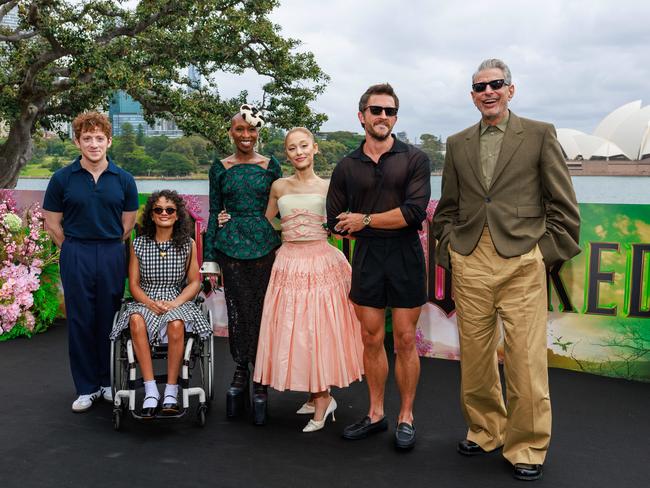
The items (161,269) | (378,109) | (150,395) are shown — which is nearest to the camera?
(378,109)

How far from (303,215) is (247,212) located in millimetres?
347

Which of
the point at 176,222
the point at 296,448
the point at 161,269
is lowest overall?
the point at 296,448

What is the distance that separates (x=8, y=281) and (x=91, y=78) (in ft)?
21.7

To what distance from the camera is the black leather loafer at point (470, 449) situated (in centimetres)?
315

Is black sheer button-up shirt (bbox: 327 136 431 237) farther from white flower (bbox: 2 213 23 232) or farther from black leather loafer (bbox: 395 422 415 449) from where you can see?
white flower (bbox: 2 213 23 232)

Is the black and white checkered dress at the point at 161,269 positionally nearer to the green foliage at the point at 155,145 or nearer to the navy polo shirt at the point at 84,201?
the navy polo shirt at the point at 84,201

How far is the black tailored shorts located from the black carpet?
2.43ft

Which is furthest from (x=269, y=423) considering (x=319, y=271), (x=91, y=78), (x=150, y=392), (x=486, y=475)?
(x=91, y=78)

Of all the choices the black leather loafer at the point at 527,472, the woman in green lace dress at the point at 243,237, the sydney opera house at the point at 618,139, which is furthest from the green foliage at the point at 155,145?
the sydney opera house at the point at 618,139

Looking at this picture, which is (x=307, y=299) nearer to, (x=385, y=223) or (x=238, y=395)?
(x=385, y=223)

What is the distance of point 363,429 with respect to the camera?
3348mm

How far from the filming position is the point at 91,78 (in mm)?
11219

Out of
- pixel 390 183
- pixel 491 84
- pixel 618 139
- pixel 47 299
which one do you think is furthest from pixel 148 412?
pixel 618 139

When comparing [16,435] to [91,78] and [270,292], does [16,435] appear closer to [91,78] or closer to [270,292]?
[270,292]
